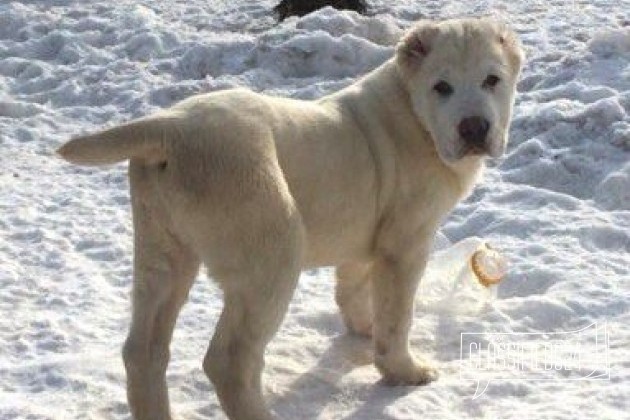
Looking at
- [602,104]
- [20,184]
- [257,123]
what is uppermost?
[257,123]

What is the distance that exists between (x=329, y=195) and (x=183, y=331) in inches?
48.0

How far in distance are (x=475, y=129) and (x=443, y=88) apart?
0.27 metres

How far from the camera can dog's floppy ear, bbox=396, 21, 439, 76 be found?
4859 millimetres

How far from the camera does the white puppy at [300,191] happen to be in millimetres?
4062

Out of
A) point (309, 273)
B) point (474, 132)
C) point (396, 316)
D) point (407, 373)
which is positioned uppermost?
point (474, 132)

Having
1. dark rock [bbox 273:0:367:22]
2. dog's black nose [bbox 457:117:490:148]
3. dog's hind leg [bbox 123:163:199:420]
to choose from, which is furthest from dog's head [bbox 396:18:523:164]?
dark rock [bbox 273:0:367:22]

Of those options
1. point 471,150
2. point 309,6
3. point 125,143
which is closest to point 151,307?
point 125,143

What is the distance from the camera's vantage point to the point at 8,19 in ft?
35.3

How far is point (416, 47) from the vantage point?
4.88m

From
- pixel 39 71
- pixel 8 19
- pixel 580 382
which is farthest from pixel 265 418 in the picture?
pixel 8 19

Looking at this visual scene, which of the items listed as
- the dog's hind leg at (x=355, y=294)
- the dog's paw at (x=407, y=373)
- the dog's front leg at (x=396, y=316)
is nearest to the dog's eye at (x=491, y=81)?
the dog's front leg at (x=396, y=316)

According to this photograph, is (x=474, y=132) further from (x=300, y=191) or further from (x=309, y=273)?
(x=309, y=273)

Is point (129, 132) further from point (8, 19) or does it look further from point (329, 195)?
point (8, 19)

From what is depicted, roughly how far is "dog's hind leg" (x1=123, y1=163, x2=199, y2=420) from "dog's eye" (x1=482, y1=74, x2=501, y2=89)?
4.69 ft
